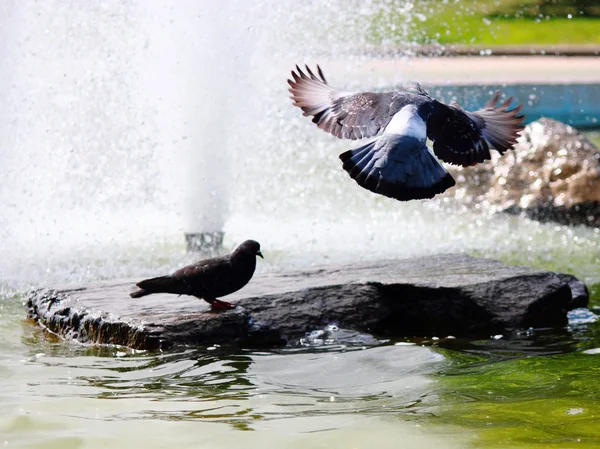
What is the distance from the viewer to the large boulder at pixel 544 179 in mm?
8461

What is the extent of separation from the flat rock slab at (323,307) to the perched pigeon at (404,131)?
74 centimetres

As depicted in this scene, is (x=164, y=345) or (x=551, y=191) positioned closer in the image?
(x=164, y=345)

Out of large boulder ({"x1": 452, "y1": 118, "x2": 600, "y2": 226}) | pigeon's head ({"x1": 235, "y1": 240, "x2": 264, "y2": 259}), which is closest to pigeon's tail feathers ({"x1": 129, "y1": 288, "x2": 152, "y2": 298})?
pigeon's head ({"x1": 235, "y1": 240, "x2": 264, "y2": 259})

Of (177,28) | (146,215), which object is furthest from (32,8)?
(146,215)

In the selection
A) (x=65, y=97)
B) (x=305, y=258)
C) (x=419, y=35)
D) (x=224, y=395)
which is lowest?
(x=224, y=395)

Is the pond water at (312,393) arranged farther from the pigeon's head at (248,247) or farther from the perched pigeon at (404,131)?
the perched pigeon at (404,131)

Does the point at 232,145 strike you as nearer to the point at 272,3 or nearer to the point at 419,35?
the point at 272,3

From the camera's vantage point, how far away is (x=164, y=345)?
435 cm

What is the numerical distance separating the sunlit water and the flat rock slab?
0.10 m

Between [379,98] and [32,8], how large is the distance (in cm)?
398

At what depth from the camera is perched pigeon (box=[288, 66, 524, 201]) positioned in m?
3.84

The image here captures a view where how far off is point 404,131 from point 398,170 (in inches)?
10.2

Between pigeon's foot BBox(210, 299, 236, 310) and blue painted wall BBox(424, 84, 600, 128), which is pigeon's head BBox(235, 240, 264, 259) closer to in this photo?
pigeon's foot BBox(210, 299, 236, 310)

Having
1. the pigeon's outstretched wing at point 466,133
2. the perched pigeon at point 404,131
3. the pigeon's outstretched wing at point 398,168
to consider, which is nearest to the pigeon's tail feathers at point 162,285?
the perched pigeon at point 404,131
